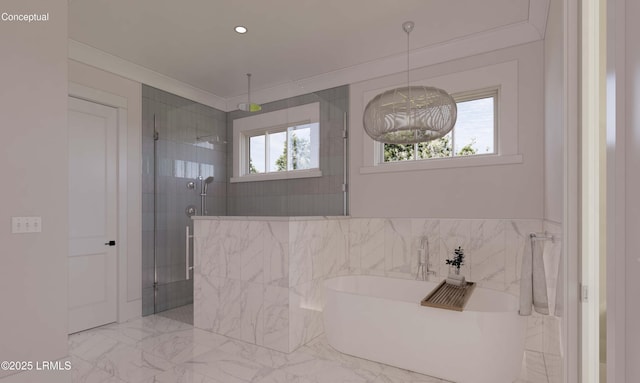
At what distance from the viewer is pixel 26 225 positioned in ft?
7.64

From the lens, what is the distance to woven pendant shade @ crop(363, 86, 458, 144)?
245cm

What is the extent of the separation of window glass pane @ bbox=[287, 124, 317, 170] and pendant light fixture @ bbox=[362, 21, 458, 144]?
1051 mm

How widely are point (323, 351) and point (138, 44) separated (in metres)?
3.25

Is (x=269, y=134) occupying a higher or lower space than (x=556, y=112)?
higher

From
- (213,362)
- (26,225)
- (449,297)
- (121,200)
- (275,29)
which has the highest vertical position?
(275,29)

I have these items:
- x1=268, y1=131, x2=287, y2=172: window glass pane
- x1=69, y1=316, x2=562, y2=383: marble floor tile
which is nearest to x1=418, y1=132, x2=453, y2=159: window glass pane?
x1=268, y1=131, x2=287, y2=172: window glass pane

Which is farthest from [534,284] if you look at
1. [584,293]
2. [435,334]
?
[584,293]

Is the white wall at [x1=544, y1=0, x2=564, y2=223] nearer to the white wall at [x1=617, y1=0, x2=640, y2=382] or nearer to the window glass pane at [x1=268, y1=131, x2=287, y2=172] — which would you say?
the white wall at [x1=617, y1=0, x2=640, y2=382]

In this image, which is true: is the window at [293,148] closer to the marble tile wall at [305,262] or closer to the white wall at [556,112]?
the marble tile wall at [305,262]

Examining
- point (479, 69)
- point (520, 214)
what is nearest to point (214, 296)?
point (520, 214)

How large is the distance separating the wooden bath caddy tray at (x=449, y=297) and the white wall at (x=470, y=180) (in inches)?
26.2

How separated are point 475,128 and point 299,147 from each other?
5.50 ft

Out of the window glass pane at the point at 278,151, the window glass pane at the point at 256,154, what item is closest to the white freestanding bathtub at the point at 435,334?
the window glass pane at the point at 278,151

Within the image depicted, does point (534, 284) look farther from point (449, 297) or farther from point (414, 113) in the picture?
point (414, 113)
